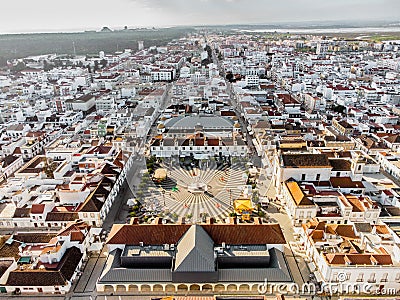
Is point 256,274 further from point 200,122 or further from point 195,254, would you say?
point 200,122

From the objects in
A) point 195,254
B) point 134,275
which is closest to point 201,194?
point 195,254

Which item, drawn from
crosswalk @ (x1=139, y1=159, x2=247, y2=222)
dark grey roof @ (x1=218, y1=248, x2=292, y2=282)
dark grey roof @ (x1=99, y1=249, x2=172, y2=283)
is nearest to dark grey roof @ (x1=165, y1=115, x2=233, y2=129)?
crosswalk @ (x1=139, y1=159, x2=247, y2=222)

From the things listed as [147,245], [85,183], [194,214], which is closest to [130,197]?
[85,183]

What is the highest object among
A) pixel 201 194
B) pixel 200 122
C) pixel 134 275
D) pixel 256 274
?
pixel 200 122

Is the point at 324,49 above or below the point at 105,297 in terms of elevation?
above

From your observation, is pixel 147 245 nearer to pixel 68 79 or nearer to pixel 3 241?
pixel 3 241

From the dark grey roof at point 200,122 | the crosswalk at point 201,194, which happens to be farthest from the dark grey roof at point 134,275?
the dark grey roof at point 200,122

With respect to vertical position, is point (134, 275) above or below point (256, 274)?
above
